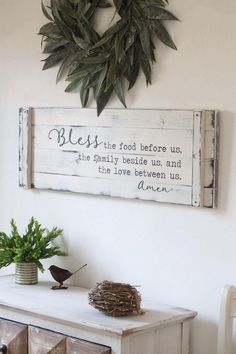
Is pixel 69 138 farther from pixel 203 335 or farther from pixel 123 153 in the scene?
pixel 203 335

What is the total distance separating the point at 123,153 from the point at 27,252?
552mm

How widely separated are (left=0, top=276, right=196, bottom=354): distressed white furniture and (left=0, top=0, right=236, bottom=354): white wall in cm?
11

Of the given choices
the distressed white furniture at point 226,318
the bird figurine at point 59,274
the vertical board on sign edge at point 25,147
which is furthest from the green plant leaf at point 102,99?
the distressed white furniture at point 226,318

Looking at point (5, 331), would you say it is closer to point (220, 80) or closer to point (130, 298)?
point (130, 298)

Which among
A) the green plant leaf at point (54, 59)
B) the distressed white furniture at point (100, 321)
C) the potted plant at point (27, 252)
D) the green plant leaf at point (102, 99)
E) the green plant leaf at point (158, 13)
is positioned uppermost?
the green plant leaf at point (158, 13)

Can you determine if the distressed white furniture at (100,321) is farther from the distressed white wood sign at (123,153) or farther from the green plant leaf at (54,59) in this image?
the green plant leaf at (54,59)

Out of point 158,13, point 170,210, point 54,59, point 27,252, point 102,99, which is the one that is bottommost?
point 27,252

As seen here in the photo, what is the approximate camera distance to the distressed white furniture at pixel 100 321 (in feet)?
7.79

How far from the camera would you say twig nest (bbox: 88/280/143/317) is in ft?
8.04

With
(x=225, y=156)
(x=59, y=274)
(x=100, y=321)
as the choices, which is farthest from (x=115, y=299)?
(x=225, y=156)

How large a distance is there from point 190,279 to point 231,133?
53 cm

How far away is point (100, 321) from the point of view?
2.42 m

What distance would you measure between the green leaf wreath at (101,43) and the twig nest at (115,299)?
71 cm

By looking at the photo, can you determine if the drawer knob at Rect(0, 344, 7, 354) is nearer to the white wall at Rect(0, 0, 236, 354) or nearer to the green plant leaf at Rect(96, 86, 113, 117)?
the white wall at Rect(0, 0, 236, 354)
